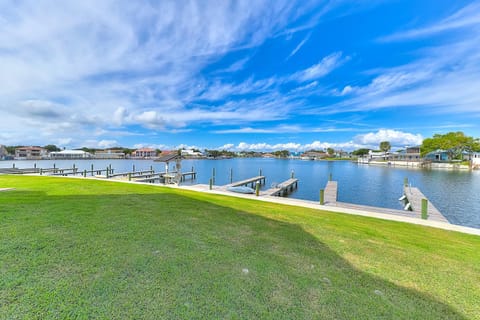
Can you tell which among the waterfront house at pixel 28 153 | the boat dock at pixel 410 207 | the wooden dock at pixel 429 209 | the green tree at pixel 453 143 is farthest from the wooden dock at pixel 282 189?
the waterfront house at pixel 28 153

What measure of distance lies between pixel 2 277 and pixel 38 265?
345 mm

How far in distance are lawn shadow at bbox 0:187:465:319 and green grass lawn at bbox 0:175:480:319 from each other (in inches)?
0.5

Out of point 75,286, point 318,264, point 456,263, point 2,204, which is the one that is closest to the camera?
point 75,286

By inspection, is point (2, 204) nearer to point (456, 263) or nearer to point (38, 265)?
point (38, 265)

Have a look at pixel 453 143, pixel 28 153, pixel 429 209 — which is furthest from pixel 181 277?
pixel 28 153

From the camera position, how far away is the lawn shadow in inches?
89.6

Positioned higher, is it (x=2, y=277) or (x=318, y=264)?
(x=2, y=277)

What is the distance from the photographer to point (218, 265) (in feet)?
10.6

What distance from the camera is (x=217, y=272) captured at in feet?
9.98

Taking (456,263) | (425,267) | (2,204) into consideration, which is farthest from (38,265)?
(456,263)

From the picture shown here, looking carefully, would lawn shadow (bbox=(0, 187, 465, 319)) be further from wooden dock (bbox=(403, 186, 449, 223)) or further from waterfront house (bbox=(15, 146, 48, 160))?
waterfront house (bbox=(15, 146, 48, 160))

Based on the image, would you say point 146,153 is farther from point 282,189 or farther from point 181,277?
point 181,277

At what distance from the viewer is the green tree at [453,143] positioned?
178ft

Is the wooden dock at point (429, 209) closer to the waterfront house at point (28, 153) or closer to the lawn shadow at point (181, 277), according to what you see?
the lawn shadow at point (181, 277)
